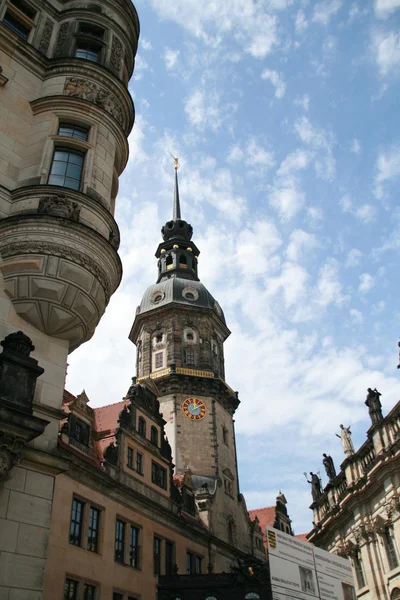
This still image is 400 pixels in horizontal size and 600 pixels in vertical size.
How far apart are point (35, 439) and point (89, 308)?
11.5 feet

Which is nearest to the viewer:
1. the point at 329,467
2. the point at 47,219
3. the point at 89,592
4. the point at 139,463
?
the point at 47,219

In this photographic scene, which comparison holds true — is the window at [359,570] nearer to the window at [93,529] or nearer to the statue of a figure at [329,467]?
the statue of a figure at [329,467]

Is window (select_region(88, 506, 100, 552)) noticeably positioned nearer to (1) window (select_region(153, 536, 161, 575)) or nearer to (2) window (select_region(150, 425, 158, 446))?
(1) window (select_region(153, 536, 161, 575))

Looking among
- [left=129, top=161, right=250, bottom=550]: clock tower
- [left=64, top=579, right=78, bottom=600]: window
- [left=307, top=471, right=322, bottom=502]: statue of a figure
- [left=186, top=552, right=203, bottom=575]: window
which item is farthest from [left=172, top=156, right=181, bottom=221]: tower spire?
[left=64, top=579, right=78, bottom=600]: window

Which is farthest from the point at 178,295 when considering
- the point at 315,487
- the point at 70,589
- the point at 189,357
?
the point at 70,589

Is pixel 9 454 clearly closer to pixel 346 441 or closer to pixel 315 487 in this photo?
pixel 346 441

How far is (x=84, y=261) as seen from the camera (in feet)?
46.9

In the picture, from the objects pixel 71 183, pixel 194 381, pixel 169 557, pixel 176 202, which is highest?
pixel 176 202

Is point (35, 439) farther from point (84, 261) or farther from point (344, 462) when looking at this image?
point (344, 462)

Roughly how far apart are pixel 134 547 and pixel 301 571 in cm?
1562

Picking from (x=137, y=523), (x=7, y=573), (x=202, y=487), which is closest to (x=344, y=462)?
(x=202, y=487)

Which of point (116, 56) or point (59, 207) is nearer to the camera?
point (59, 207)

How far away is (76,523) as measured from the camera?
877 inches

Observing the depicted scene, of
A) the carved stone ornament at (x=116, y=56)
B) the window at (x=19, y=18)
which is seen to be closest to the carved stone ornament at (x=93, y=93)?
the carved stone ornament at (x=116, y=56)
